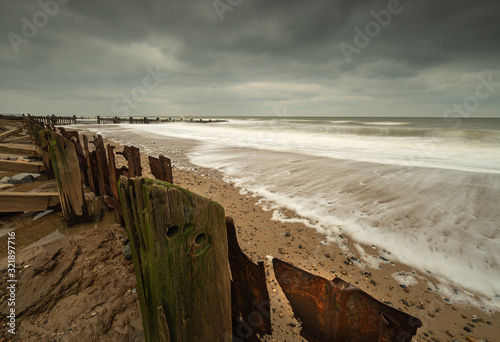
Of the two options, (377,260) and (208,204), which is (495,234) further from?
(208,204)

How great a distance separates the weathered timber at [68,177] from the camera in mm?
3584

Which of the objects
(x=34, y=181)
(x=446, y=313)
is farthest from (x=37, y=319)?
(x=34, y=181)

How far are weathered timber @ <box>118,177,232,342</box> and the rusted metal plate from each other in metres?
0.40

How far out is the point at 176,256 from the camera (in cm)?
103

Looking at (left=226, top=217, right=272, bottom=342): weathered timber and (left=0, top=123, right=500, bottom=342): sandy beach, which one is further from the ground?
(left=226, top=217, right=272, bottom=342): weathered timber

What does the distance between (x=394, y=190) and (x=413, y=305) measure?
13.7 ft

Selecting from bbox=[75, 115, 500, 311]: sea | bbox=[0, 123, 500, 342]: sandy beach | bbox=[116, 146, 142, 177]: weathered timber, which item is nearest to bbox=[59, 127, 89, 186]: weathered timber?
bbox=[0, 123, 500, 342]: sandy beach

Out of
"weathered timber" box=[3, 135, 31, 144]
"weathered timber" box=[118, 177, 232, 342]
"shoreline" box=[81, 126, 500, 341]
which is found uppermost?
"weathered timber" box=[118, 177, 232, 342]

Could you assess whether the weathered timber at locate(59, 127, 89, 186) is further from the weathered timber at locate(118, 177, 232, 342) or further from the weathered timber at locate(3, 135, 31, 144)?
the weathered timber at locate(3, 135, 31, 144)

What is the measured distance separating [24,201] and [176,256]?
420 centimetres

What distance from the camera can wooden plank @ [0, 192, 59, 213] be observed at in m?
3.37

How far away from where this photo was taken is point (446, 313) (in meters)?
2.37

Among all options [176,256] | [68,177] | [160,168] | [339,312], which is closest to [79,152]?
[68,177]

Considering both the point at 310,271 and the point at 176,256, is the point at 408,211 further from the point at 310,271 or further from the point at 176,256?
the point at 176,256
